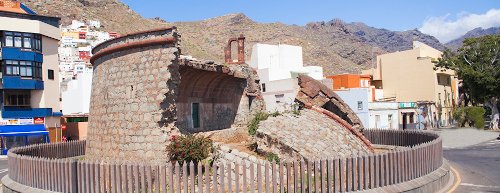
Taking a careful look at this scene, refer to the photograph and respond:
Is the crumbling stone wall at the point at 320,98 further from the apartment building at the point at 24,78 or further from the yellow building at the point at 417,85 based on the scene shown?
the yellow building at the point at 417,85

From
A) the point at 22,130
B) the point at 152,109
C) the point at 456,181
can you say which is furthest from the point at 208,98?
the point at 22,130

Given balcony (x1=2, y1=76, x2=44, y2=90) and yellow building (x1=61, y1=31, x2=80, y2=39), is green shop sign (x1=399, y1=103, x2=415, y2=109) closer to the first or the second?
balcony (x1=2, y1=76, x2=44, y2=90)

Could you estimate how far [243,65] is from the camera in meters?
21.5

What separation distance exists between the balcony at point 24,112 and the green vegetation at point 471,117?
42.3 m

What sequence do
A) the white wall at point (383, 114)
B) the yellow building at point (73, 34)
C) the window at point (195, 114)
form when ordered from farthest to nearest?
the yellow building at point (73, 34), the white wall at point (383, 114), the window at point (195, 114)

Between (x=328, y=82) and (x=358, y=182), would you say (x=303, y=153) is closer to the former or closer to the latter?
(x=358, y=182)

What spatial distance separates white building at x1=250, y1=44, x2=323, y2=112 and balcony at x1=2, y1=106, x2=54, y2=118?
68.5ft

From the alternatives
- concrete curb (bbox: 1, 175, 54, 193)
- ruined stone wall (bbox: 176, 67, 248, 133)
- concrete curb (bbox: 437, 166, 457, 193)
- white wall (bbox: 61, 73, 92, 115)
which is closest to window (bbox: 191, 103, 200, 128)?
ruined stone wall (bbox: 176, 67, 248, 133)

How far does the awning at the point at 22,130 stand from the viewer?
110ft

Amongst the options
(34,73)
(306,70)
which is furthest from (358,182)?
(306,70)

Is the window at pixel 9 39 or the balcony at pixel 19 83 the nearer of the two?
the balcony at pixel 19 83

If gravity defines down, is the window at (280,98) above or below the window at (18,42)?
below

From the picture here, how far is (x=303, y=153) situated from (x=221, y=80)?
354 inches

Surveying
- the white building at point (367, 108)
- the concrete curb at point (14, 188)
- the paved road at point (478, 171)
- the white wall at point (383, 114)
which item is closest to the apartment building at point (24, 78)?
the concrete curb at point (14, 188)
